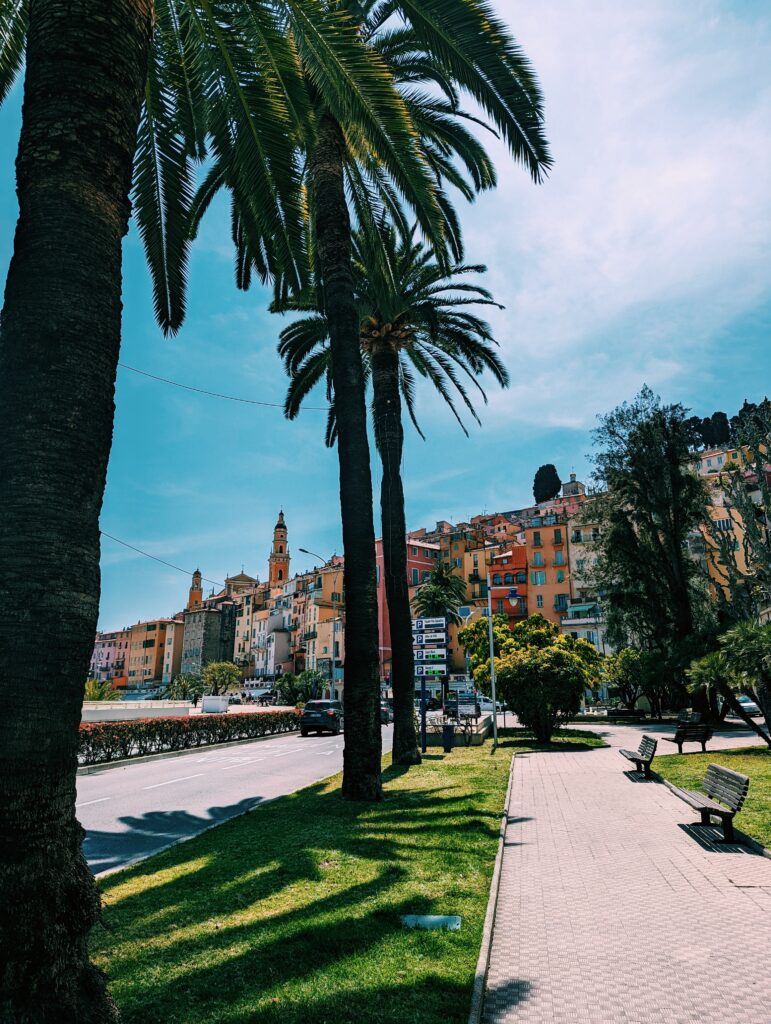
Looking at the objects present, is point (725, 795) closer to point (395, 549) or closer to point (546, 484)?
point (395, 549)

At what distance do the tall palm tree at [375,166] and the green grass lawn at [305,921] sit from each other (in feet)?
8.68

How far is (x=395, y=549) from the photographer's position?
18766 millimetres

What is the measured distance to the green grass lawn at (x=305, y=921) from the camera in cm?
415

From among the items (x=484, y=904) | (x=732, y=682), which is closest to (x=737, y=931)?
(x=484, y=904)

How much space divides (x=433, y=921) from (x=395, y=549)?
43.9 feet

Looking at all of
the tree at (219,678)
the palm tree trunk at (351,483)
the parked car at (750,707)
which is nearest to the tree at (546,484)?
the tree at (219,678)

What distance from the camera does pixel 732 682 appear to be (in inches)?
667

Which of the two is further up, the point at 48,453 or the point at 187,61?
the point at 187,61

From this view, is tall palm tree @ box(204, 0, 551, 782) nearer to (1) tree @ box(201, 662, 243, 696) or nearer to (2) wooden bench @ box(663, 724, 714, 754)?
(2) wooden bench @ box(663, 724, 714, 754)

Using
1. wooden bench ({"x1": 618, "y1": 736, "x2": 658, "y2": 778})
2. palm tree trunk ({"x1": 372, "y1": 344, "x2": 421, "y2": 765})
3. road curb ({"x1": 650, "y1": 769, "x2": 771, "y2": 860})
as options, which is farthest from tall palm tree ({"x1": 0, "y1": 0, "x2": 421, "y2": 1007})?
palm tree trunk ({"x1": 372, "y1": 344, "x2": 421, "y2": 765})

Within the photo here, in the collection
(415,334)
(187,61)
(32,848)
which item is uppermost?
(415,334)

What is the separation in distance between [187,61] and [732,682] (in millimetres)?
17004

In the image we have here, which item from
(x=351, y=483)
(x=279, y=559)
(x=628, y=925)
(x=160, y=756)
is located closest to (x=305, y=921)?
(x=628, y=925)

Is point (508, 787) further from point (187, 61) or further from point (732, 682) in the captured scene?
point (187, 61)
